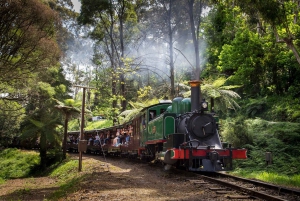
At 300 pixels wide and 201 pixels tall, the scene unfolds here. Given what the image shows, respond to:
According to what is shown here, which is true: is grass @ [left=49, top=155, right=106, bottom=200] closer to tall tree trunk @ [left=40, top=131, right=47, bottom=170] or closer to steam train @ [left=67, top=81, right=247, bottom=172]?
steam train @ [left=67, top=81, right=247, bottom=172]

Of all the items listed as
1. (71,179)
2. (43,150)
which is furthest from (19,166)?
(71,179)

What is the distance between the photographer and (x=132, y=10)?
26.6 metres

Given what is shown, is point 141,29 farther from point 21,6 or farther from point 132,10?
point 21,6

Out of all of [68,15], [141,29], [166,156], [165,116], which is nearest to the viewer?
[166,156]

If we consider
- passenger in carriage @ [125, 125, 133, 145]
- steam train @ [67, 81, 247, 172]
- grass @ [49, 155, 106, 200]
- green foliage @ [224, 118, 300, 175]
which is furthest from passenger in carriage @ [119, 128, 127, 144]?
Result: green foliage @ [224, 118, 300, 175]

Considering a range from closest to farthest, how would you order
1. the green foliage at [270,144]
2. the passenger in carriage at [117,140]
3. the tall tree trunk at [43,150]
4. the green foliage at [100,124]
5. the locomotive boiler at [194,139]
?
the locomotive boiler at [194,139]
the green foliage at [270,144]
the passenger in carriage at [117,140]
the tall tree trunk at [43,150]
the green foliage at [100,124]

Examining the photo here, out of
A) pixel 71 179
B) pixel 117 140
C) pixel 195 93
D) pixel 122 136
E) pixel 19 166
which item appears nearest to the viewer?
pixel 195 93

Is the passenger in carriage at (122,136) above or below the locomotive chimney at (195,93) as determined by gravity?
below

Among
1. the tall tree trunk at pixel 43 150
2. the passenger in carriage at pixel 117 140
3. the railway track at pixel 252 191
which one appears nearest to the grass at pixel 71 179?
the railway track at pixel 252 191

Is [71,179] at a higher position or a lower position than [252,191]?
lower

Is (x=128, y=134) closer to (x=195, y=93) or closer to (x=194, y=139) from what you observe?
(x=195, y=93)

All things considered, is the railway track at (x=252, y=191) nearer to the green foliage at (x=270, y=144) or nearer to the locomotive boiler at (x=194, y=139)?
the locomotive boiler at (x=194, y=139)

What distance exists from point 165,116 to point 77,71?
38590 millimetres

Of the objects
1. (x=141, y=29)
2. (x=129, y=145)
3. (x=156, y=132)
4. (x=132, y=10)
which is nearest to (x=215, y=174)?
(x=156, y=132)
